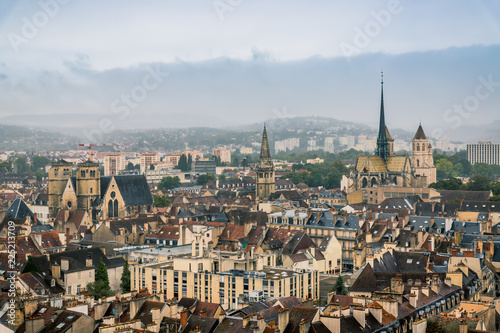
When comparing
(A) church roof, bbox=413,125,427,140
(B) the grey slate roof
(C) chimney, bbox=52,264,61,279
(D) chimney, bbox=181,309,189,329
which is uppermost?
(A) church roof, bbox=413,125,427,140

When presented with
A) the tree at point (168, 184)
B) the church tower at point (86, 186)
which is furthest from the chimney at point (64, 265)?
the tree at point (168, 184)

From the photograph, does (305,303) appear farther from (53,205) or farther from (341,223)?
(53,205)

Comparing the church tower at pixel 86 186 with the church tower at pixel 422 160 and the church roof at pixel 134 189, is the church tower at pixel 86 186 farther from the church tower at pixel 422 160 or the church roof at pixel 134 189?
the church tower at pixel 422 160

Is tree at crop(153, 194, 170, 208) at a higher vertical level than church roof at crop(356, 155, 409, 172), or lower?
lower

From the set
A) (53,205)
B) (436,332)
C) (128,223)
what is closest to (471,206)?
(128,223)

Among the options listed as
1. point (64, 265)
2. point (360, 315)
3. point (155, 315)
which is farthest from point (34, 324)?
point (64, 265)

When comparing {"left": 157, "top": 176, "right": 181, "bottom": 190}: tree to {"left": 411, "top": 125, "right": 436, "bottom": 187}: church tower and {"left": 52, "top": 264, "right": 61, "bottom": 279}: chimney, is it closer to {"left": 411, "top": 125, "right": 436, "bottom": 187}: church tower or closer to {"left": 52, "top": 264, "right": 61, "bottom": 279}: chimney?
{"left": 411, "top": 125, "right": 436, "bottom": 187}: church tower

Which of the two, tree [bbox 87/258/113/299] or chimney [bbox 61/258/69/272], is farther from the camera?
chimney [bbox 61/258/69/272]

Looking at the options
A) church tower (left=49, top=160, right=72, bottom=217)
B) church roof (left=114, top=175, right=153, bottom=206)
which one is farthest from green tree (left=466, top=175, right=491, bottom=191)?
church tower (left=49, top=160, right=72, bottom=217)
